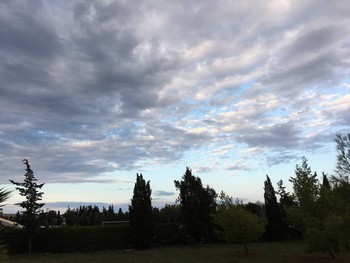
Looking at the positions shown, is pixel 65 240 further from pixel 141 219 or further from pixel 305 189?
pixel 305 189

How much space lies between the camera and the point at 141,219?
30.8 meters

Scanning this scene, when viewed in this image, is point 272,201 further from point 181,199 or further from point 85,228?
point 85,228

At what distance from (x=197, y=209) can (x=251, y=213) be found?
23.9 ft

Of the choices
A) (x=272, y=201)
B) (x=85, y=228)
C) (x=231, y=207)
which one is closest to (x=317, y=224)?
(x=231, y=207)

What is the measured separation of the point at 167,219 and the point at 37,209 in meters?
16.3

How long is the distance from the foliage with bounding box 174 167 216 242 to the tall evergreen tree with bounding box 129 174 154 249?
8.90 feet

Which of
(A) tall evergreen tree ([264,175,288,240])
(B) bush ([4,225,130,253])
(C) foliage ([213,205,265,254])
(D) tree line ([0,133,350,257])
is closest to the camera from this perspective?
(D) tree line ([0,133,350,257])

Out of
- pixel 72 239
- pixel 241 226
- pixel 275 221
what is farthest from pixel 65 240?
pixel 275 221

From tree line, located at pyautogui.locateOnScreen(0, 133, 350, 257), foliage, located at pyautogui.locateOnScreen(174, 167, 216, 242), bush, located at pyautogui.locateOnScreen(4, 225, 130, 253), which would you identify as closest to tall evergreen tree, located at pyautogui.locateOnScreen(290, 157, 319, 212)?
tree line, located at pyautogui.locateOnScreen(0, 133, 350, 257)

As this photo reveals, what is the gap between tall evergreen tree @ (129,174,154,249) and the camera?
30438 millimetres

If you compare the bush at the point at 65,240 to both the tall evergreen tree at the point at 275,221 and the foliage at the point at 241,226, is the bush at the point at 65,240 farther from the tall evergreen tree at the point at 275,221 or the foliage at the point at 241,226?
the tall evergreen tree at the point at 275,221

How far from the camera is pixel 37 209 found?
30359mm

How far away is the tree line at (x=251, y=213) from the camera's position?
1644 cm

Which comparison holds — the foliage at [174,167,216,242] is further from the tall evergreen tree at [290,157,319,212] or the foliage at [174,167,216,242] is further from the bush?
the tall evergreen tree at [290,157,319,212]
